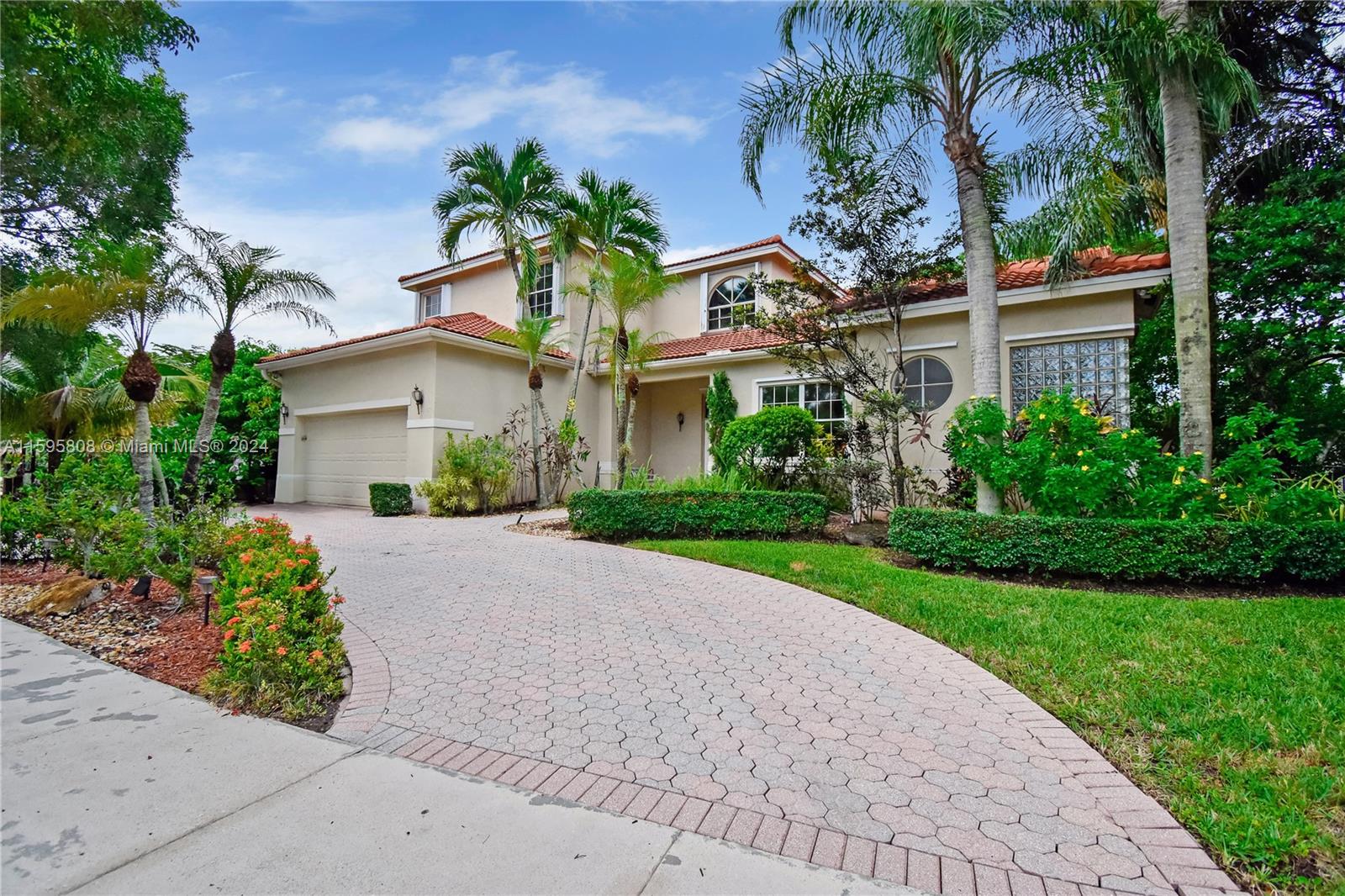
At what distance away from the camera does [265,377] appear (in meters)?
16.8

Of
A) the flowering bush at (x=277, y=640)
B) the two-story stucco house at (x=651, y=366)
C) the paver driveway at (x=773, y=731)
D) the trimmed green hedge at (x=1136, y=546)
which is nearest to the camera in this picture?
the paver driveway at (x=773, y=731)

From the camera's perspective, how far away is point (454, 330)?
537 inches

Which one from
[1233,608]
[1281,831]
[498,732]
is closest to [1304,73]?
[1233,608]

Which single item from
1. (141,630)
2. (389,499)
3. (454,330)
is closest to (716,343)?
(454,330)

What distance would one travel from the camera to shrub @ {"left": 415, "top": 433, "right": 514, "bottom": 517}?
1295 centimetres

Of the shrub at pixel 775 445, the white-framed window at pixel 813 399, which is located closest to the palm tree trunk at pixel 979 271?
the shrub at pixel 775 445

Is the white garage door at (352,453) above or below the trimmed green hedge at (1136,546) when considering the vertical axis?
above

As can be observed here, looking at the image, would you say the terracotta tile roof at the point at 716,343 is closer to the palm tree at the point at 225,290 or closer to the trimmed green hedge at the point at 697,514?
the trimmed green hedge at the point at 697,514

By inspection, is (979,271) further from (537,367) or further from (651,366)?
(537,367)

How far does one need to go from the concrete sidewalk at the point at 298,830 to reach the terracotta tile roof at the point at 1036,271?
9864 millimetres

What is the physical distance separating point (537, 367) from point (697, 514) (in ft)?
20.1

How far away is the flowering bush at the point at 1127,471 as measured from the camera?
647 centimetres

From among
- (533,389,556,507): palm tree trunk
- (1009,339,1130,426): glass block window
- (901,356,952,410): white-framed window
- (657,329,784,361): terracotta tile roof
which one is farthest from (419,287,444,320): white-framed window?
(1009,339,1130,426): glass block window

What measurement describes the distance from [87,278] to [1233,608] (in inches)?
471
